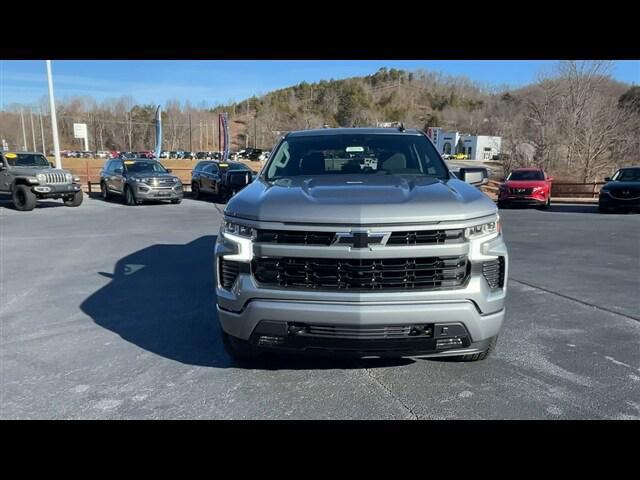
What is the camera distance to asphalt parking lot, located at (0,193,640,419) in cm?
303

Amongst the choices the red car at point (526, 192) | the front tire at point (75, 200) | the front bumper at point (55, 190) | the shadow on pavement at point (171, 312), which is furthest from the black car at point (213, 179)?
the shadow on pavement at point (171, 312)

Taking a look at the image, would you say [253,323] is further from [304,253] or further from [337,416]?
[337,416]

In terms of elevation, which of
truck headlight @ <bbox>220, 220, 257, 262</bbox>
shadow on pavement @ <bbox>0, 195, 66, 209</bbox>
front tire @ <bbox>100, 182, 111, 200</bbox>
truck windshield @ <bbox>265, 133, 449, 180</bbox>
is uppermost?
truck windshield @ <bbox>265, 133, 449, 180</bbox>

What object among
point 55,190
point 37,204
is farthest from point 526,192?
point 37,204

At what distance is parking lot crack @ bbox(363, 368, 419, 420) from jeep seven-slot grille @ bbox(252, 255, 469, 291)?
0.84 meters

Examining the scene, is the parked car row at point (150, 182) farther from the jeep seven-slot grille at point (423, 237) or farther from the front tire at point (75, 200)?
the jeep seven-slot grille at point (423, 237)

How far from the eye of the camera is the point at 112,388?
10.8 ft

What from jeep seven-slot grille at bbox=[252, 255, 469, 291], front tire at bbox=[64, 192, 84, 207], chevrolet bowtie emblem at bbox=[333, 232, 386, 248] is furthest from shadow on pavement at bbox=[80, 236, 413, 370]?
front tire at bbox=[64, 192, 84, 207]

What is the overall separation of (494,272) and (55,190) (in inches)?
632

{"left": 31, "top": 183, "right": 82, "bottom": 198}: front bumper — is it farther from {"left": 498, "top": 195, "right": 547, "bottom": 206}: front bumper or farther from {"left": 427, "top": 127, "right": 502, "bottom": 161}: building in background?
{"left": 427, "top": 127, "right": 502, "bottom": 161}: building in background

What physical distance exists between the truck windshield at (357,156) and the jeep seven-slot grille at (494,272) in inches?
45.7

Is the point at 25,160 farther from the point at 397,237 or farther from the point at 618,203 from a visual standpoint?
the point at 618,203
